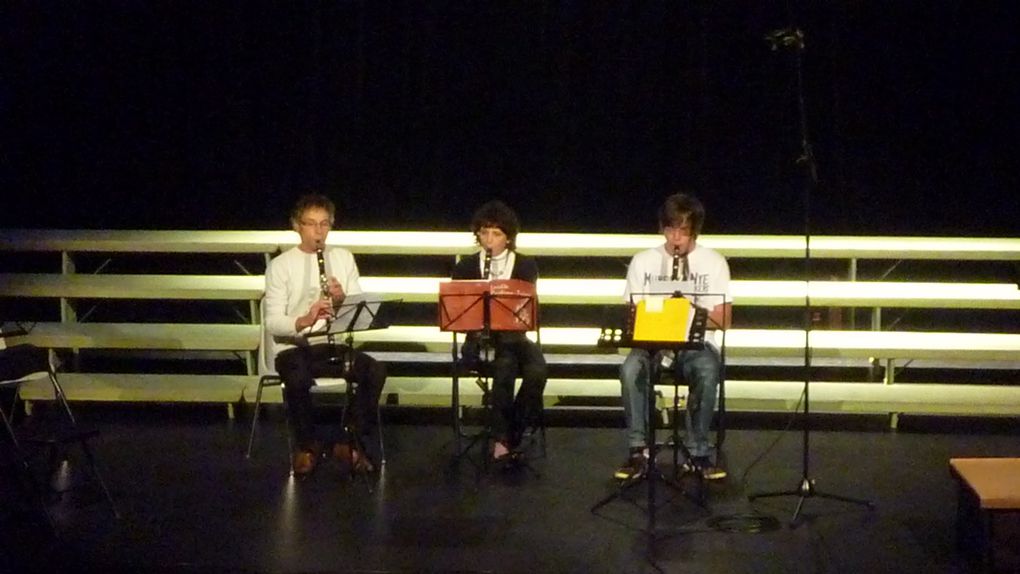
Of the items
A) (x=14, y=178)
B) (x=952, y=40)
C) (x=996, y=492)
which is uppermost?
(x=952, y=40)

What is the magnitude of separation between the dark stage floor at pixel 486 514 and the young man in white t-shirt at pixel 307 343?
172 mm

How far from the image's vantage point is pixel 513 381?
19.5 ft

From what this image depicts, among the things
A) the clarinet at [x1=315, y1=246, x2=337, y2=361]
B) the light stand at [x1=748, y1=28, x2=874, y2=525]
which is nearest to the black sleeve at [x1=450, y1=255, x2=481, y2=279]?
the clarinet at [x1=315, y1=246, x2=337, y2=361]

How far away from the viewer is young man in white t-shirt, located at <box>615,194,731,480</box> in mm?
5656

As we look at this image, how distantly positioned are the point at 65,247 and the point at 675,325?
3810mm

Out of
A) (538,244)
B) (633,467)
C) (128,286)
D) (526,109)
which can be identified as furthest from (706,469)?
(128,286)

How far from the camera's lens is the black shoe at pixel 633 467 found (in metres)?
5.63

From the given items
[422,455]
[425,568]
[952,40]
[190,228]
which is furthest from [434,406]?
[952,40]

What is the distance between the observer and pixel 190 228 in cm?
817

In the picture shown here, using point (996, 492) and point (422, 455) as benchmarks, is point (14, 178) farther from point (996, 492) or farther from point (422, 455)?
point (996, 492)

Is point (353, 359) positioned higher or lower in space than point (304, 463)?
higher

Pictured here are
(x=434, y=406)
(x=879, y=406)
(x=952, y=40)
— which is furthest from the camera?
(x=952, y=40)

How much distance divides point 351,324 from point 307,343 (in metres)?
0.50

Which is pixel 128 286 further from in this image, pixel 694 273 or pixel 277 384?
pixel 694 273
